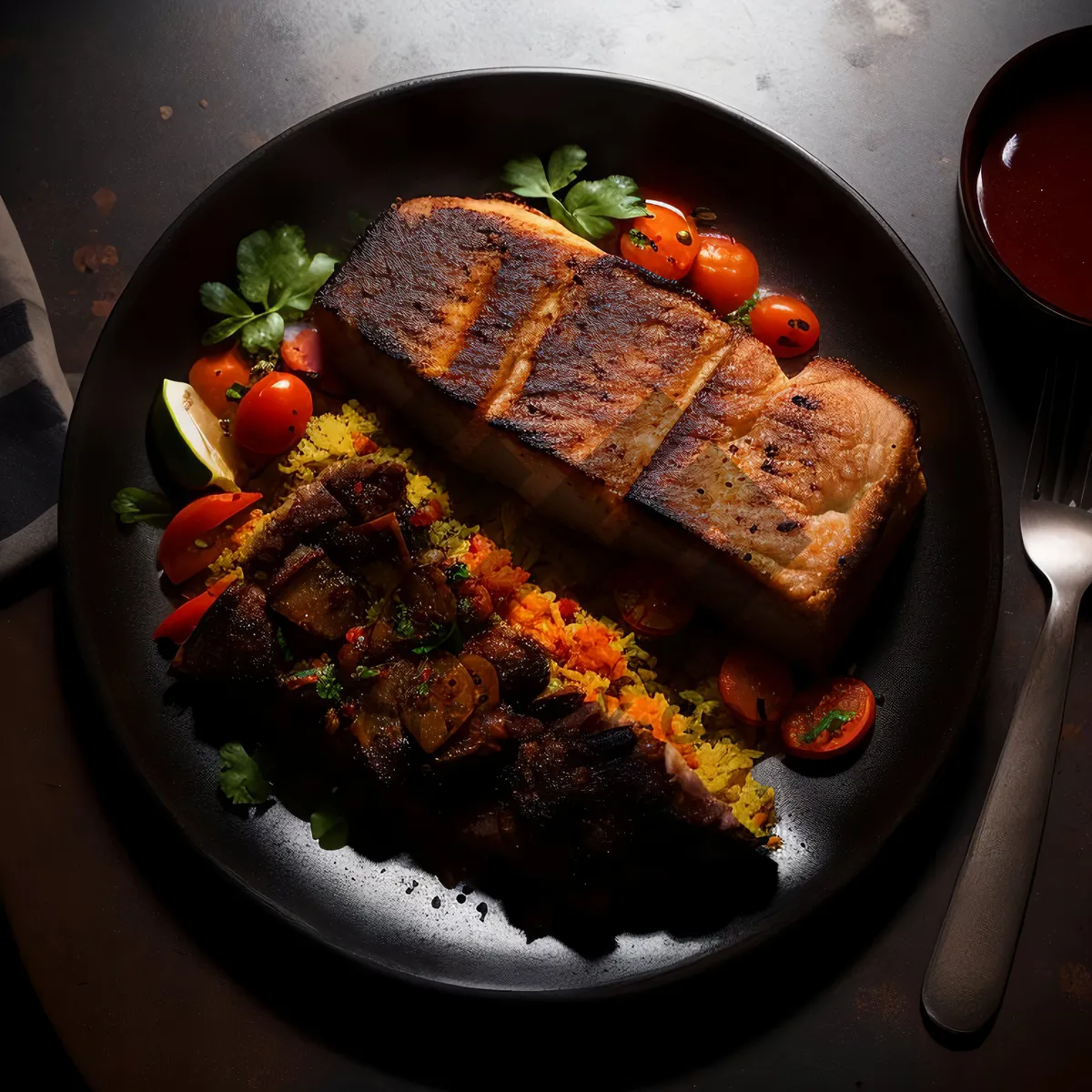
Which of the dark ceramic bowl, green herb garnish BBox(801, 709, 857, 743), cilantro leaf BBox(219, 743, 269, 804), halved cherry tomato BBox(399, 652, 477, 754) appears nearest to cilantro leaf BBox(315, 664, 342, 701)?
halved cherry tomato BBox(399, 652, 477, 754)

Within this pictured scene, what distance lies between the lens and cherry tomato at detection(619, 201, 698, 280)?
395 centimetres

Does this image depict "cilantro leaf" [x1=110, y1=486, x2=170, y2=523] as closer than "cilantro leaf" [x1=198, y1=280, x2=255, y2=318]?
Yes

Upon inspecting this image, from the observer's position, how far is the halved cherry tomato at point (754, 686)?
353cm

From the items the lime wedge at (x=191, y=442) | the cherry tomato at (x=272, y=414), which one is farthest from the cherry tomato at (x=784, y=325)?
the lime wedge at (x=191, y=442)

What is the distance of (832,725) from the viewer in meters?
3.48

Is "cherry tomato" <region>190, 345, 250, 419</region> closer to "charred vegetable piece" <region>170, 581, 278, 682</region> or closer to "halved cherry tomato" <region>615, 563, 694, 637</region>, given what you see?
"charred vegetable piece" <region>170, 581, 278, 682</region>

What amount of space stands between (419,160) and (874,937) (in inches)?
138

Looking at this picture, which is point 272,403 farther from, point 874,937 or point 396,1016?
point 874,937

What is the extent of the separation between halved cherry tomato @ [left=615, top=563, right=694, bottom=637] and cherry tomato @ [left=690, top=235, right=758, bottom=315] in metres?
1.18

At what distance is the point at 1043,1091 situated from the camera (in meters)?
3.35

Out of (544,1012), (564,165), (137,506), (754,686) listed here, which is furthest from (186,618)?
(564,165)

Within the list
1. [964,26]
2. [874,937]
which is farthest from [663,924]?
[964,26]

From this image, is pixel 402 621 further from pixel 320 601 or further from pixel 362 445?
pixel 362 445

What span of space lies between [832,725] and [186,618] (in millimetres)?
2396
